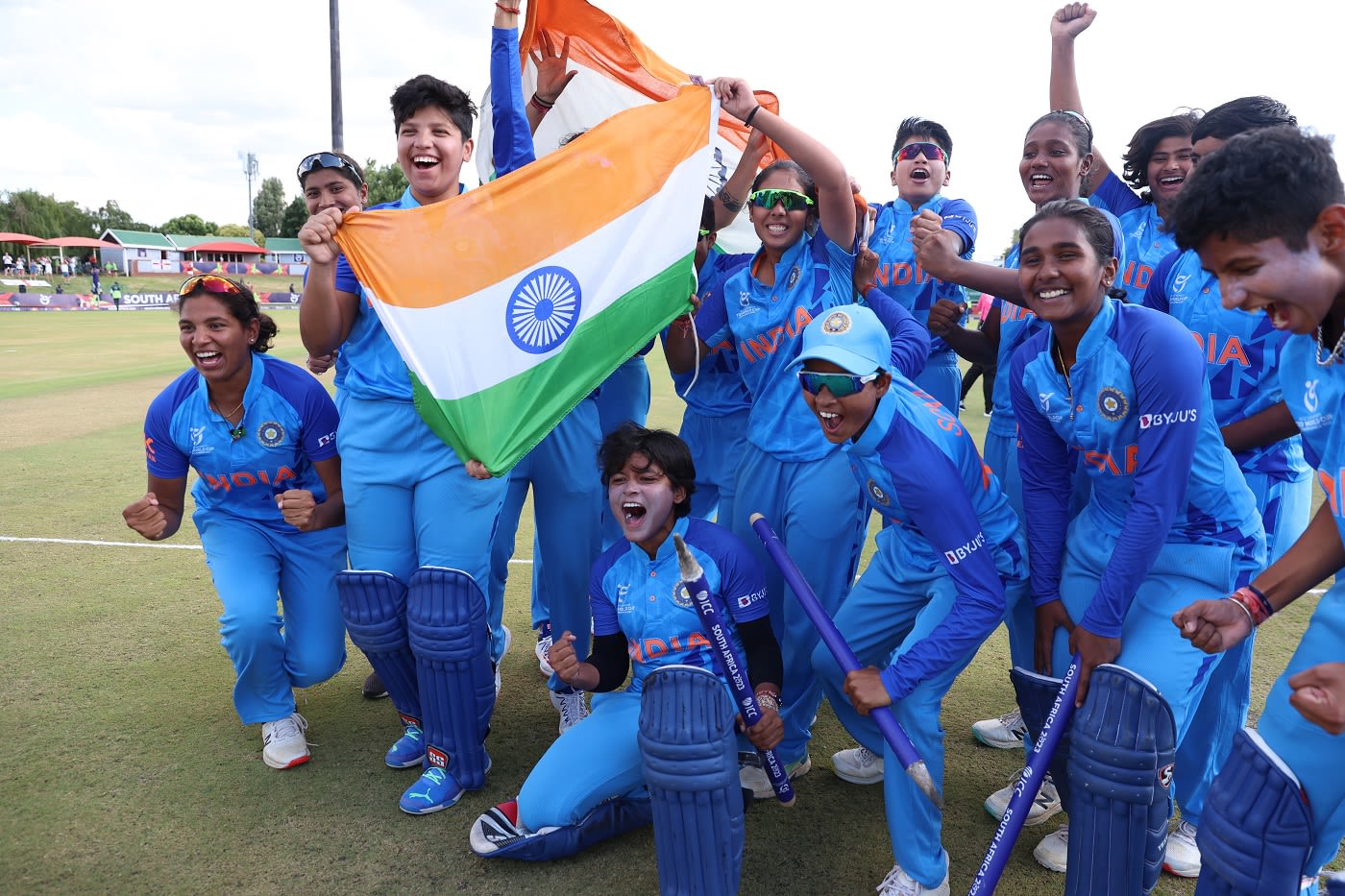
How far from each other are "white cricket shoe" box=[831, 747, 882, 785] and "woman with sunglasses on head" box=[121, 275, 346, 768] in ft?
6.94

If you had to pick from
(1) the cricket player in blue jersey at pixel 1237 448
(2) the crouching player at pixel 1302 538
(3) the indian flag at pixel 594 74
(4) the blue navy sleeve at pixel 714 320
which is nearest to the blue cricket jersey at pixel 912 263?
(3) the indian flag at pixel 594 74

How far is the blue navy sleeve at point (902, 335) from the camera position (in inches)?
141

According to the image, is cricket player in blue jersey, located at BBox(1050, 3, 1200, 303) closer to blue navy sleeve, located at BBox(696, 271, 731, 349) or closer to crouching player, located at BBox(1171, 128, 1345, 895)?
crouching player, located at BBox(1171, 128, 1345, 895)

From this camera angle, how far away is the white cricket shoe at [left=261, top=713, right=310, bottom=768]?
11.9ft

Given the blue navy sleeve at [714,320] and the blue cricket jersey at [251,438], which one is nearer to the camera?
the blue cricket jersey at [251,438]

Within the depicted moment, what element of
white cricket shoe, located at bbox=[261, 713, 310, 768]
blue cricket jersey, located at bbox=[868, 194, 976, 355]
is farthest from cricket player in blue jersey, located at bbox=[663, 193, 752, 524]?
white cricket shoe, located at bbox=[261, 713, 310, 768]

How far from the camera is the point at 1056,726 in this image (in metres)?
2.69

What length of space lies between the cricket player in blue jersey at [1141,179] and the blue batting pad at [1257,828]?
182 centimetres

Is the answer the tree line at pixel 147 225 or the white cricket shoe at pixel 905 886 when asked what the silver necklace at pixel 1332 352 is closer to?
the white cricket shoe at pixel 905 886

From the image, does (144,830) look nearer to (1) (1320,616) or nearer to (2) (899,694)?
(2) (899,694)

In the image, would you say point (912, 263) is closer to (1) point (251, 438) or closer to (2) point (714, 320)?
(2) point (714, 320)

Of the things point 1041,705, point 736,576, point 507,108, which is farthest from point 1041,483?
point 507,108

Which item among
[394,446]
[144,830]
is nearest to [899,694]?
[394,446]

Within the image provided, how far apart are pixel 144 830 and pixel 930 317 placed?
11.8 feet
